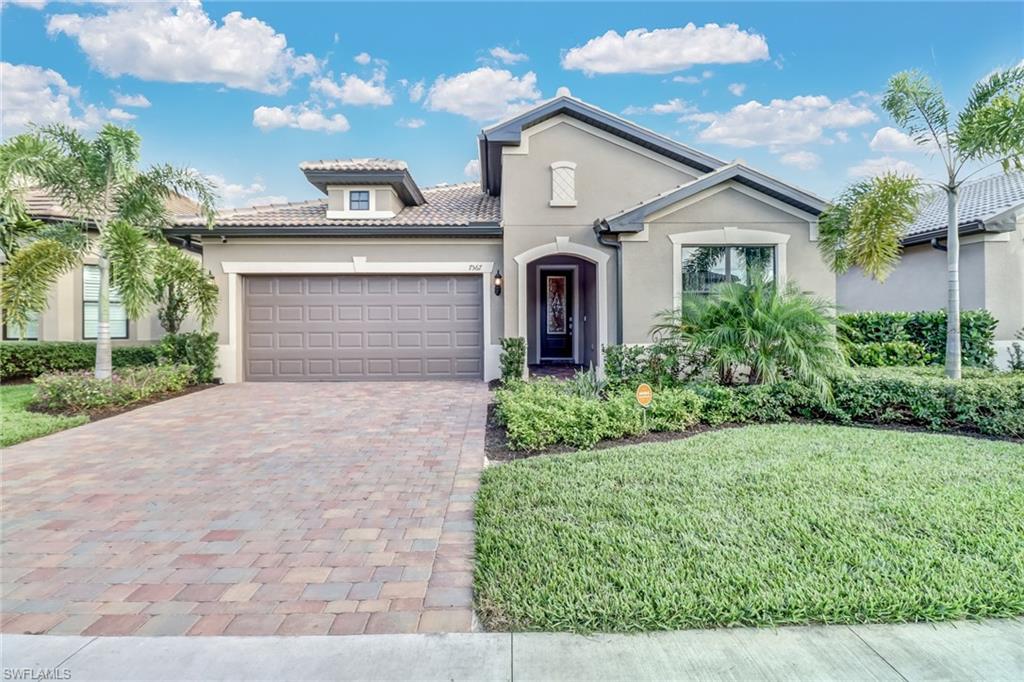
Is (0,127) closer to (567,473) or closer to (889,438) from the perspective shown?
(567,473)

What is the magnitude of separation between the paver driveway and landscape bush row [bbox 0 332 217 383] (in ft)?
13.6

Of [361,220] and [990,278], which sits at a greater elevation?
[361,220]

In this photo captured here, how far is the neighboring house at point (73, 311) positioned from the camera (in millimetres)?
12227

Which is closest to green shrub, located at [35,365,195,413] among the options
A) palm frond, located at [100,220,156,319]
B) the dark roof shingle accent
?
palm frond, located at [100,220,156,319]

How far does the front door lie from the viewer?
52.3 feet

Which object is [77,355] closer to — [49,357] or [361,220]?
[49,357]

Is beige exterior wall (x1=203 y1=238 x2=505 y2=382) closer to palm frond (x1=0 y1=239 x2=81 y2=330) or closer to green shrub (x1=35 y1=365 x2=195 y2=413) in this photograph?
green shrub (x1=35 y1=365 x2=195 y2=413)

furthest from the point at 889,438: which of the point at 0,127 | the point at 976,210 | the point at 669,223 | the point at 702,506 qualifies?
the point at 0,127

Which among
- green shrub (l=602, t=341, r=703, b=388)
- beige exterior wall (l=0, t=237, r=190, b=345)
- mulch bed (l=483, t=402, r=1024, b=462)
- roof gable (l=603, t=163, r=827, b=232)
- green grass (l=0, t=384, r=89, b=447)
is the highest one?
roof gable (l=603, t=163, r=827, b=232)

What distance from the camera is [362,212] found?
12.7 m

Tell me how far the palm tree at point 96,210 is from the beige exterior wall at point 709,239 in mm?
8811

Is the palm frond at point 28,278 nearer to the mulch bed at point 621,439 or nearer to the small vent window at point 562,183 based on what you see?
the mulch bed at point 621,439

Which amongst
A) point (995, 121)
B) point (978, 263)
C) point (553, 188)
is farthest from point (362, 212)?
point (978, 263)

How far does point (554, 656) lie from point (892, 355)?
12170 mm
